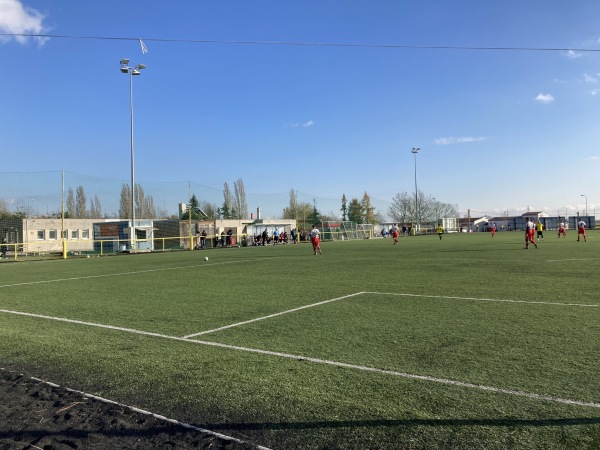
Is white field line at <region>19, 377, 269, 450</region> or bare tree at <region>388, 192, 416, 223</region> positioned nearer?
white field line at <region>19, 377, 269, 450</region>

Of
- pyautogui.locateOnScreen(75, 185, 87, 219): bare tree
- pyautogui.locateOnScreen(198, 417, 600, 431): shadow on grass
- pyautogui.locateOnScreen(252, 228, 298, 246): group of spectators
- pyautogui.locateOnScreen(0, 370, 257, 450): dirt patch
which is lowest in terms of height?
pyautogui.locateOnScreen(0, 370, 257, 450): dirt patch

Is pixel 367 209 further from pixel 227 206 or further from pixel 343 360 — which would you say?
pixel 343 360

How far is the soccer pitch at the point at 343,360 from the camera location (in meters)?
3.31

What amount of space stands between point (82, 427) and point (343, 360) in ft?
8.72

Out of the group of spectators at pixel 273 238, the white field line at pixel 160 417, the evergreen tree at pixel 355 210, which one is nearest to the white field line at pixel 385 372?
the white field line at pixel 160 417

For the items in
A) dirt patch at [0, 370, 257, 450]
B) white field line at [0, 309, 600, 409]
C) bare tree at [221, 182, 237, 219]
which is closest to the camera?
dirt patch at [0, 370, 257, 450]

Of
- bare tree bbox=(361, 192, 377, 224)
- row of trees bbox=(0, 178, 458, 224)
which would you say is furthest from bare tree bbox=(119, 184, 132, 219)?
bare tree bbox=(361, 192, 377, 224)

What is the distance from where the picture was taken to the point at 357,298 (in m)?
9.18

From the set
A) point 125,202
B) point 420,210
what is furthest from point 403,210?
point 125,202

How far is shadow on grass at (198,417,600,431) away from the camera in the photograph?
10.6ft

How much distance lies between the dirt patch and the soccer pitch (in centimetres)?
19

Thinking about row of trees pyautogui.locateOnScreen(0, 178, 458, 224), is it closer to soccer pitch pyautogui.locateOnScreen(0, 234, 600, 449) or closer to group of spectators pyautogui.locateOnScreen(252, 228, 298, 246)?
group of spectators pyautogui.locateOnScreen(252, 228, 298, 246)

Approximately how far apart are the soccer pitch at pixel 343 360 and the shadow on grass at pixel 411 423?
0.6 inches

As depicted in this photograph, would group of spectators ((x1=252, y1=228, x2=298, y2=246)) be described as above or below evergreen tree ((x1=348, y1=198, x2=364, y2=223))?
below
